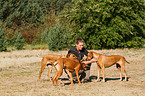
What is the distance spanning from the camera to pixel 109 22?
2783cm

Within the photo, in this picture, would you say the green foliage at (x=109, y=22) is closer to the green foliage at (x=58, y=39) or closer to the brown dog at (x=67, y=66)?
the green foliage at (x=58, y=39)

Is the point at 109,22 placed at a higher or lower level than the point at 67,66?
higher

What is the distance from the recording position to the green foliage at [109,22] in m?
26.7

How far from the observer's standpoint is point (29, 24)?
4772 centimetres

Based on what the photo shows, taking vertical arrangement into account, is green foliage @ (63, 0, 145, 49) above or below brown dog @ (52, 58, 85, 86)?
above

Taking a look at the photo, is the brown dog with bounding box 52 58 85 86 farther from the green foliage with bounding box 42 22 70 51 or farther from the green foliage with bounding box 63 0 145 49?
the green foliage with bounding box 63 0 145 49

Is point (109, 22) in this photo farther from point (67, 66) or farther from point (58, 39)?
point (67, 66)

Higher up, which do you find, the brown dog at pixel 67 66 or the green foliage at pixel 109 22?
the green foliage at pixel 109 22

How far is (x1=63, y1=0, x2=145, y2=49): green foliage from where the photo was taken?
2669cm

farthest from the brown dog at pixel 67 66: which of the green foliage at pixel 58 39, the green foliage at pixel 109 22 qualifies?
the green foliage at pixel 109 22

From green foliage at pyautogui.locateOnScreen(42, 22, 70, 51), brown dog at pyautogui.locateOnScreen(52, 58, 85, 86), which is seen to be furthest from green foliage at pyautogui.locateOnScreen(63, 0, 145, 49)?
brown dog at pyautogui.locateOnScreen(52, 58, 85, 86)

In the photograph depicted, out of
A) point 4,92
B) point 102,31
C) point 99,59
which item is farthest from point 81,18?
point 4,92

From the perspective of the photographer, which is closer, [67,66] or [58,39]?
[67,66]

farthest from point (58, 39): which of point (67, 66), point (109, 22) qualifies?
point (67, 66)
